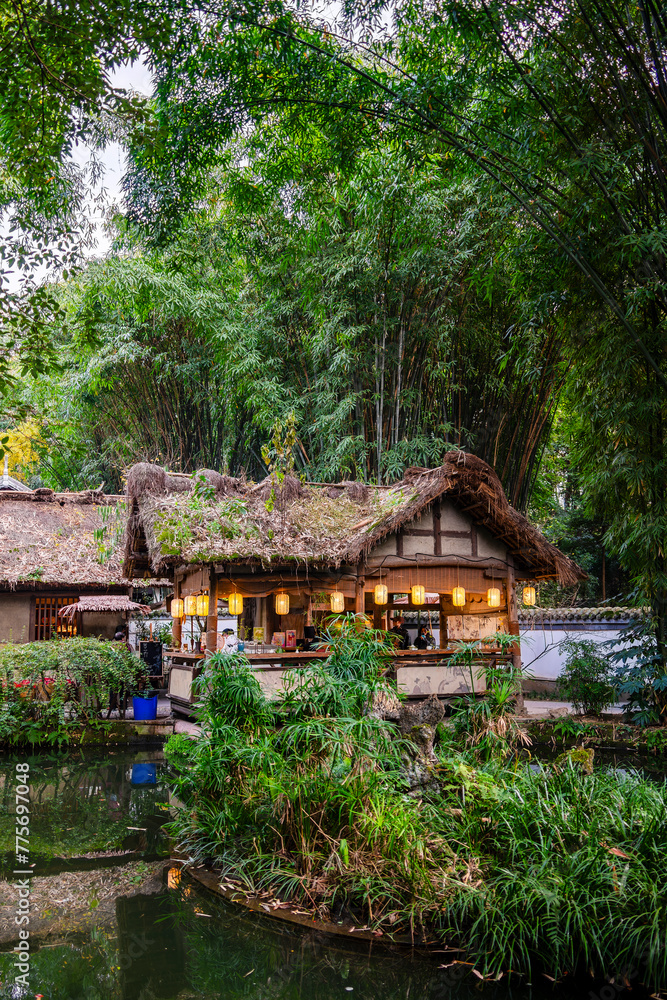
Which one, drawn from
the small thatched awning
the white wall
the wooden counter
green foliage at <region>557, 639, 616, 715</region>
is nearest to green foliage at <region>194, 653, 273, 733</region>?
Result: the wooden counter

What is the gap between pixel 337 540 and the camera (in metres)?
10.0

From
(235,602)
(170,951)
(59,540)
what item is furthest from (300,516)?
(170,951)

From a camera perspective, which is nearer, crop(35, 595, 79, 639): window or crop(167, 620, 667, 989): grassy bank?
crop(167, 620, 667, 989): grassy bank

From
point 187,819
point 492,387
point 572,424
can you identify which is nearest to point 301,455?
point 492,387

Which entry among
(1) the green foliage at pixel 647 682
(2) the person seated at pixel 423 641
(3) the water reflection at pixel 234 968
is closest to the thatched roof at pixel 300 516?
(1) the green foliage at pixel 647 682

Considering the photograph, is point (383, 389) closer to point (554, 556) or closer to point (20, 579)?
point (554, 556)

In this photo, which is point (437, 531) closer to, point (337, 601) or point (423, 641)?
point (337, 601)

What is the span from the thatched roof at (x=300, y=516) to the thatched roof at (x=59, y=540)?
3.03 m

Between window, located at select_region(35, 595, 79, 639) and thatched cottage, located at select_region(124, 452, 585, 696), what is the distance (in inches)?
132

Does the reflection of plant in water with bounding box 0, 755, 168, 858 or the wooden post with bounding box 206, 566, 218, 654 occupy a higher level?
the wooden post with bounding box 206, 566, 218, 654

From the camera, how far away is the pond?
3750 mm

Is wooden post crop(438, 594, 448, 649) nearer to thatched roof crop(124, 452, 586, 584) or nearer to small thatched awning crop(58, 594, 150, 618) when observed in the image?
thatched roof crop(124, 452, 586, 584)

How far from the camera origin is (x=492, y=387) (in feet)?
40.7

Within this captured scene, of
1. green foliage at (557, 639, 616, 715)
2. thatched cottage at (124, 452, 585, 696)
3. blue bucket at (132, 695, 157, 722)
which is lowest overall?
blue bucket at (132, 695, 157, 722)
